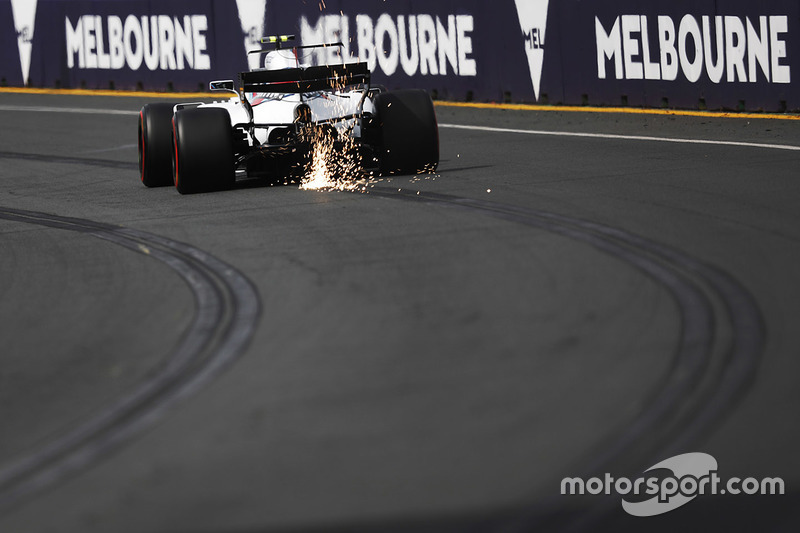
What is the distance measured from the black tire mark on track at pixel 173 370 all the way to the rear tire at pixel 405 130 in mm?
3542

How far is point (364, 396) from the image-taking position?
240 inches

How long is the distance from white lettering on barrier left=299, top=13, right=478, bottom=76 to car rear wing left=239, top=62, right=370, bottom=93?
8812 millimetres

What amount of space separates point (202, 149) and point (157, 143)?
42.7 inches

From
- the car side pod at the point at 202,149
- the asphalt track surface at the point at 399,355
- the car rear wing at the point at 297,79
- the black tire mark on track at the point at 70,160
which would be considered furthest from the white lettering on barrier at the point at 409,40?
the asphalt track surface at the point at 399,355

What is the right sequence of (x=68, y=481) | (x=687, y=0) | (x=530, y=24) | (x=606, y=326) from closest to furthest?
(x=68, y=481) → (x=606, y=326) → (x=687, y=0) → (x=530, y=24)

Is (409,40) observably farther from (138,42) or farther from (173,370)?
(173,370)

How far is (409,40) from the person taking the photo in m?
23.5

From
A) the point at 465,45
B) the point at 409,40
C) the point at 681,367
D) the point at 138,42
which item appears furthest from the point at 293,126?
the point at 138,42

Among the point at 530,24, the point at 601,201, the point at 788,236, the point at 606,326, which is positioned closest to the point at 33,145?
the point at 530,24

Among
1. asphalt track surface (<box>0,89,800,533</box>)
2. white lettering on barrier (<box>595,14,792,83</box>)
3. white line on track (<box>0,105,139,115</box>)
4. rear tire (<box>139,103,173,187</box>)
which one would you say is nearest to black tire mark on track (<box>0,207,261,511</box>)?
asphalt track surface (<box>0,89,800,533</box>)

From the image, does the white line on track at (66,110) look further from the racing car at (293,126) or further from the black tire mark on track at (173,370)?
the black tire mark on track at (173,370)

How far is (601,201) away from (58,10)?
20151 mm

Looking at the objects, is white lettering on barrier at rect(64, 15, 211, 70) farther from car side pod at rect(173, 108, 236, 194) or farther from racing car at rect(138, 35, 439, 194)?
car side pod at rect(173, 108, 236, 194)

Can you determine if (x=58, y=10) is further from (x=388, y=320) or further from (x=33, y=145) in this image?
(x=388, y=320)
